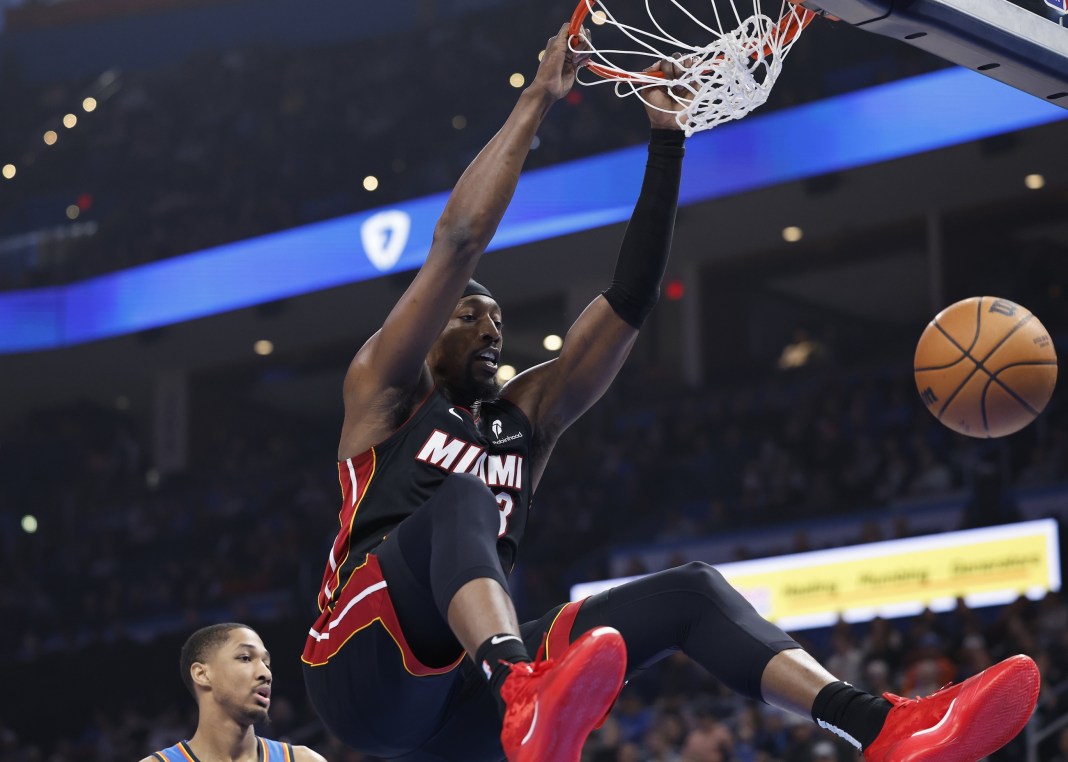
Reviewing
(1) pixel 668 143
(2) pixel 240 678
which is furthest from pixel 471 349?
(2) pixel 240 678

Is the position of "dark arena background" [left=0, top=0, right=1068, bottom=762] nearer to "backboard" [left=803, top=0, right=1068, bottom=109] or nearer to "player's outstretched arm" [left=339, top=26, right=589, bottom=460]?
"backboard" [left=803, top=0, right=1068, bottom=109]

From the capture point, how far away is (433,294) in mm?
3246

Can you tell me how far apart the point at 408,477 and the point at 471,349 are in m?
0.40

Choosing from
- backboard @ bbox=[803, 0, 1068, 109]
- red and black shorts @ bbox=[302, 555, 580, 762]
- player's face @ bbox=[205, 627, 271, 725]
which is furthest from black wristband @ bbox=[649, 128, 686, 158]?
player's face @ bbox=[205, 627, 271, 725]

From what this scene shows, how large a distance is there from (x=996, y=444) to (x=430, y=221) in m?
6.92

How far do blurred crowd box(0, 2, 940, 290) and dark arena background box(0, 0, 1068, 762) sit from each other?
0.06 metres

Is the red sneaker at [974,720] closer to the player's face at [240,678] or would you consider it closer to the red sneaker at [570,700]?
the red sneaker at [570,700]

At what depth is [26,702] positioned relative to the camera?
623 inches

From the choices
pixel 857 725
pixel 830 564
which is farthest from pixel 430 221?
pixel 857 725

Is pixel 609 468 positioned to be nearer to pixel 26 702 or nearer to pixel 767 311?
pixel 767 311

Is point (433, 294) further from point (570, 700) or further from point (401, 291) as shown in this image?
point (401, 291)

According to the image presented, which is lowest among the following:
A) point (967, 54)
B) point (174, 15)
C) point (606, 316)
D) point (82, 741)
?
point (82, 741)

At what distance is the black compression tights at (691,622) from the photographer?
10.3 ft

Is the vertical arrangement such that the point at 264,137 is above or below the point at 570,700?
above
